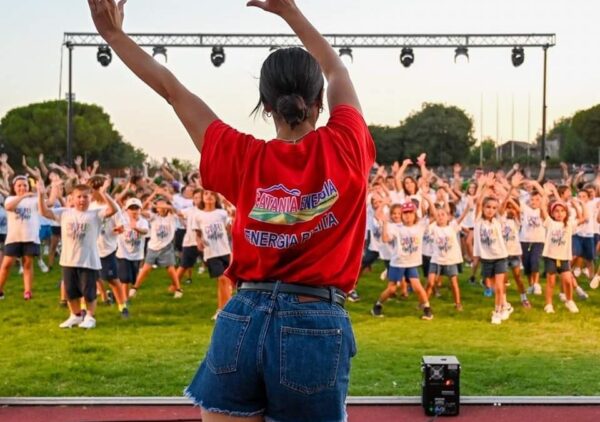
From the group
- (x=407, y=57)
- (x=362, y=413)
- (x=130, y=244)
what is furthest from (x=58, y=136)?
(x=362, y=413)

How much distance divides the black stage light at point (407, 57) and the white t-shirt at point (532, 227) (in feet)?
38.1

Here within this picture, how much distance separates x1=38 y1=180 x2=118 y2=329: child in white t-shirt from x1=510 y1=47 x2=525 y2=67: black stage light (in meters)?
17.8

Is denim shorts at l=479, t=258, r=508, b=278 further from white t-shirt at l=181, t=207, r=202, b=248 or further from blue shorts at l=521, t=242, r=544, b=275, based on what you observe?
white t-shirt at l=181, t=207, r=202, b=248

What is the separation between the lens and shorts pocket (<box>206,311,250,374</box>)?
88.5 inches

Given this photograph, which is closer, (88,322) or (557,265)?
(88,322)

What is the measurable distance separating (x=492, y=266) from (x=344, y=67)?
31.4 ft

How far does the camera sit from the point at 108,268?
11.6 meters

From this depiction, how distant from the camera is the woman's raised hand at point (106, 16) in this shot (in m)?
2.47

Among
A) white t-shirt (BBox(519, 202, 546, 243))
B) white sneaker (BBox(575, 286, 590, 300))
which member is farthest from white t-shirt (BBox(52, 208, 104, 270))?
white sneaker (BBox(575, 286, 590, 300))

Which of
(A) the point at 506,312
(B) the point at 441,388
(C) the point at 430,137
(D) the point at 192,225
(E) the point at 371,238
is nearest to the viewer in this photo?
(B) the point at 441,388

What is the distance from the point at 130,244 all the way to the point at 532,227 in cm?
678

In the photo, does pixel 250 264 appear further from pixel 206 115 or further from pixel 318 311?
pixel 206 115

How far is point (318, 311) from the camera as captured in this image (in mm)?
2279

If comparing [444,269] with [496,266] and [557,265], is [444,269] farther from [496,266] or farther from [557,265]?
[557,265]
